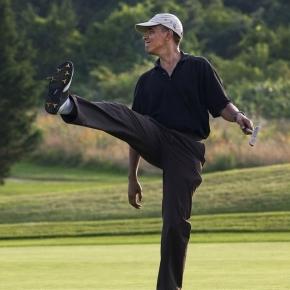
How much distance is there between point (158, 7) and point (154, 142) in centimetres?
5230

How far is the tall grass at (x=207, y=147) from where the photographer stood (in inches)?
1352

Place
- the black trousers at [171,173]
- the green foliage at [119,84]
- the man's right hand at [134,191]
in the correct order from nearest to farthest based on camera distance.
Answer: the black trousers at [171,173] → the man's right hand at [134,191] → the green foliage at [119,84]

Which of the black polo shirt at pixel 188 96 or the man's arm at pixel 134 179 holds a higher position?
the black polo shirt at pixel 188 96

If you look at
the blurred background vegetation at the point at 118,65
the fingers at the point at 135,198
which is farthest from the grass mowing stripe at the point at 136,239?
the blurred background vegetation at the point at 118,65

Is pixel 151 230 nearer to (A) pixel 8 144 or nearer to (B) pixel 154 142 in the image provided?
(B) pixel 154 142

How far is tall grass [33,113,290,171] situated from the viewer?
3434 cm

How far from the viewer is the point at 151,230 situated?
18.4 m

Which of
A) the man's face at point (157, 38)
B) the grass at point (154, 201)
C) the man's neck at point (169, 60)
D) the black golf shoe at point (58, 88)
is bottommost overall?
the grass at point (154, 201)

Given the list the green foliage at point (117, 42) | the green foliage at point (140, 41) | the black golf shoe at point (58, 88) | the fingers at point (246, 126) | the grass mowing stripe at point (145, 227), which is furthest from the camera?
the green foliage at point (117, 42)

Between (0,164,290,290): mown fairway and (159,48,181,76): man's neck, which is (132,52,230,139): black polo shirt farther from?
(0,164,290,290): mown fairway

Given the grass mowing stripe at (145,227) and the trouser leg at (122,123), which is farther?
A: the grass mowing stripe at (145,227)

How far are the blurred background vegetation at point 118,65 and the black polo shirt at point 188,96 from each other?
934 inches

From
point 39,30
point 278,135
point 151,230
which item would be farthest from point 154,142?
point 39,30

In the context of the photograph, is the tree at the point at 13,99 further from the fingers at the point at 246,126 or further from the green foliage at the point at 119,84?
the fingers at the point at 246,126
